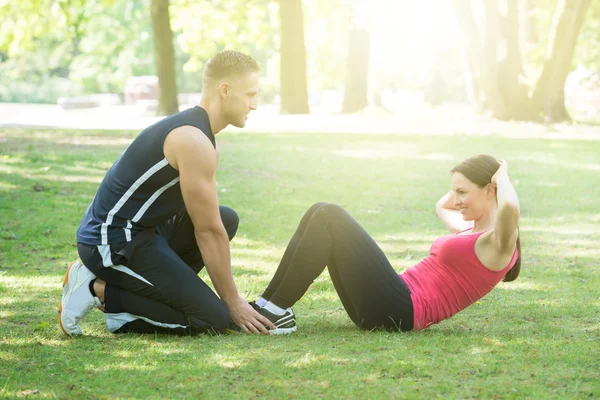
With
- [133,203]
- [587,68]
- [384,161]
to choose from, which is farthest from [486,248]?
[587,68]

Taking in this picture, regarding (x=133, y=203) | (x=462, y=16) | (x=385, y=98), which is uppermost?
(x=462, y=16)

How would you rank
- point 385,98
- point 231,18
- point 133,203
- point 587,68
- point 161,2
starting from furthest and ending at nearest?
point 385,98 → point 587,68 → point 231,18 → point 161,2 → point 133,203

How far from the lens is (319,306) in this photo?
608 cm

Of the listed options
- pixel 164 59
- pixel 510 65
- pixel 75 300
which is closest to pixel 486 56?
pixel 510 65

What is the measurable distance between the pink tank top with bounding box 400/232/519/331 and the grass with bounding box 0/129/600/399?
0.56 ft

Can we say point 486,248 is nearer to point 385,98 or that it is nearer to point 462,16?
point 462,16

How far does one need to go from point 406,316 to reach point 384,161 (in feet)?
34.6

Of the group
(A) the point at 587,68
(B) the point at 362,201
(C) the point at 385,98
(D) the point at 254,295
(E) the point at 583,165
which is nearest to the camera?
(D) the point at 254,295

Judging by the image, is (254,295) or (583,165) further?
(583,165)

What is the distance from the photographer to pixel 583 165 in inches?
589

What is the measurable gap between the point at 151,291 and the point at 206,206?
25.5 inches

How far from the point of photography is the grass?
154 inches

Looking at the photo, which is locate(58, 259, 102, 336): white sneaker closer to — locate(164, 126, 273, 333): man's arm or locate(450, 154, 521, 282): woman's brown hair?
locate(164, 126, 273, 333): man's arm

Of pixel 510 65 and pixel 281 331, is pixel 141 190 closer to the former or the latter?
pixel 281 331
